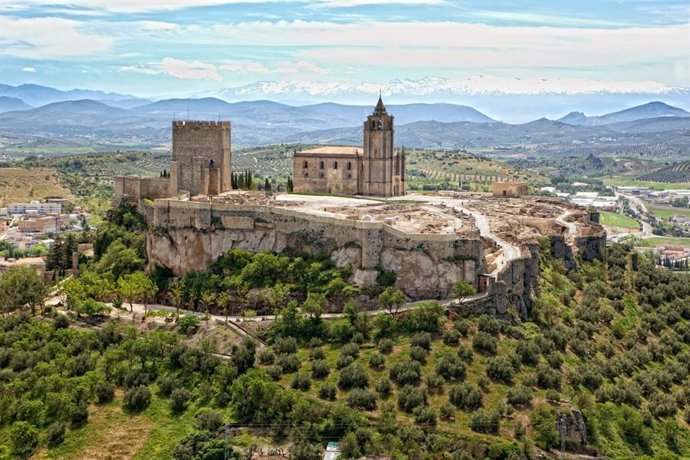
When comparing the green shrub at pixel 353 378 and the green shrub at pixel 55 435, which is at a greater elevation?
the green shrub at pixel 353 378

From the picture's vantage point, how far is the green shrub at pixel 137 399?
1555 inches

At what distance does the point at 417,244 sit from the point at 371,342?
22.7 feet

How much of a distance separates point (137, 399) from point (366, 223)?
52.5 ft

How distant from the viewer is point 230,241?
176 ft

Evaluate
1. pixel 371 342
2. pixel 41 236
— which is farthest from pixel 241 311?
pixel 41 236

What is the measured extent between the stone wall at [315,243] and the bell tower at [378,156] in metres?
18.0

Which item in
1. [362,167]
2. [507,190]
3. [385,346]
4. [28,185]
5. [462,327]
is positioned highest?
[362,167]

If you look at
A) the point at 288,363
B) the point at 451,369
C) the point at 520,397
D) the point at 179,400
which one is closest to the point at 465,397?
the point at 451,369

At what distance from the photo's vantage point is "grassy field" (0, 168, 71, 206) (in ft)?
433

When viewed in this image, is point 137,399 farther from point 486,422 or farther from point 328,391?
point 486,422

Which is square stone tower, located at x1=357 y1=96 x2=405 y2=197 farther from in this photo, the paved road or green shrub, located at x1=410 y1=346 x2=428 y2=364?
the paved road

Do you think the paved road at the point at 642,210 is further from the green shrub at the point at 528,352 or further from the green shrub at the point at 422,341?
the green shrub at the point at 422,341

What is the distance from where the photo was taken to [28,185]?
13900 centimetres

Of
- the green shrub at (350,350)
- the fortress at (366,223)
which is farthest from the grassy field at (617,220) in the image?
the green shrub at (350,350)
